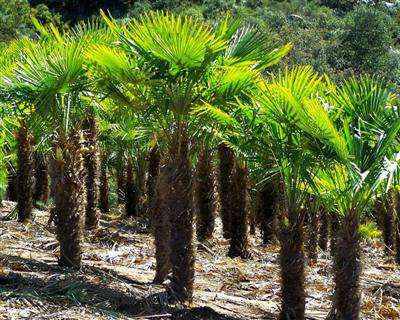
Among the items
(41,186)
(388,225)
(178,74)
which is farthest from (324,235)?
(178,74)

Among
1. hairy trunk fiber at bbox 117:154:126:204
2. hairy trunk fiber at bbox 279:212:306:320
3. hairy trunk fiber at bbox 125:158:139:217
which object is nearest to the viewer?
hairy trunk fiber at bbox 279:212:306:320

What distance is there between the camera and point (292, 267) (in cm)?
794

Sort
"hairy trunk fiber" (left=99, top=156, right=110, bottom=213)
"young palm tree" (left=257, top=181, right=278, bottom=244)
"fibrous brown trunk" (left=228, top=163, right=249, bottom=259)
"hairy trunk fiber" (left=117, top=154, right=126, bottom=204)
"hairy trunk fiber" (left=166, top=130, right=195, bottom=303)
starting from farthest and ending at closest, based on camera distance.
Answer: "hairy trunk fiber" (left=117, top=154, right=126, bottom=204) → "hairy trunk fiber" (left=99, top=156, right=110, bottom=213) → "young palm tree" (left=257, top=181, right=278, bottom=244) → "fibrous brown trunk" (left=228, top=163, right=249, bottom=259) → "hairy trunk fiber" (left=166, top=130, right=195, bottom=303)

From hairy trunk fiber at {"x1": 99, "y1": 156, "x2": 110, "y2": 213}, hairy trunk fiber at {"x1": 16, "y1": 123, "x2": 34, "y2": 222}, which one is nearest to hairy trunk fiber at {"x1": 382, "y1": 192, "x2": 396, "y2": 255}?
hairy trunk fiber at {"x1": 99, "y1": 156, "x2": 110, "y2": 213}

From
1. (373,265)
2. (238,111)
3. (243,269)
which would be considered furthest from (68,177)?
(373,265)

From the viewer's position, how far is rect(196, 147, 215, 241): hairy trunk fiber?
527 inches

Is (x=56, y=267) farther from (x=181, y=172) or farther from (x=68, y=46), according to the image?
(x=68, y=46)

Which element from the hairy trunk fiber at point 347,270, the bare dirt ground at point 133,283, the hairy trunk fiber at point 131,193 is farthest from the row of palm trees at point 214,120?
the hairy trunk fiber at point 131,193

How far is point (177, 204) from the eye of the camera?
820 centimetres

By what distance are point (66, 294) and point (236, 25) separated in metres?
3.42

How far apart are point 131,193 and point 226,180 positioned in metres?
5.56

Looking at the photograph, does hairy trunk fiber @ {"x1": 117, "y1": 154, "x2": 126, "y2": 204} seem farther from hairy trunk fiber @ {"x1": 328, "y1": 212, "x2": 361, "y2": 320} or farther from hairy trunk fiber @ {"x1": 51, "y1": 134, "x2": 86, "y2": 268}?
hairy trunk fiber @ {"x1": 328, "y1": 212, "x2": 361, "y2": 320}

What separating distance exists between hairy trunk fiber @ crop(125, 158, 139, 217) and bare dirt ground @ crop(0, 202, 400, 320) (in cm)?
364

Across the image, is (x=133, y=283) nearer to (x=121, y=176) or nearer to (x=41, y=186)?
(x=41, y=186)
